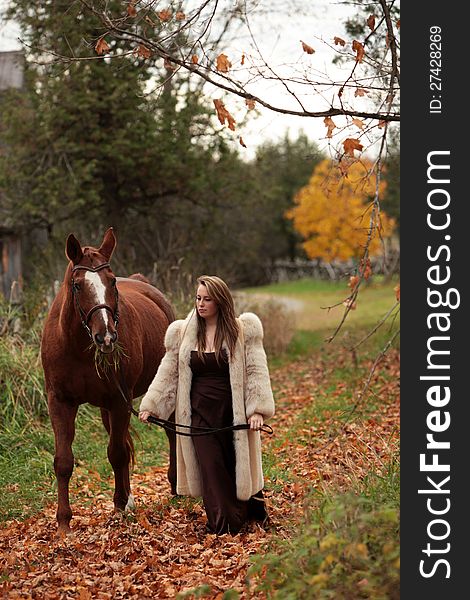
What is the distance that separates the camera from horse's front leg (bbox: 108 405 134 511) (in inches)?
276

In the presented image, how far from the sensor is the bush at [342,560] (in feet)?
14.2

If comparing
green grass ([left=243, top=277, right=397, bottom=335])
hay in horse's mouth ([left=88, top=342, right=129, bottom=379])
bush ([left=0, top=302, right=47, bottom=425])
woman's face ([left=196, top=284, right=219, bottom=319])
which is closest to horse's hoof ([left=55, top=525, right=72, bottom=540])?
hay in horse's mouth ([left=88, top=342, right=129, bottom=379])

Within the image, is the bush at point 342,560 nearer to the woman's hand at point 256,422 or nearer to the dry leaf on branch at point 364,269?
the woman's hand at point 256,422

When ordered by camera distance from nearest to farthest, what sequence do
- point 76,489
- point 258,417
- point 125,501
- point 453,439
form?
point 453,439 → point 258,417 → point 125,501 → point 76,489

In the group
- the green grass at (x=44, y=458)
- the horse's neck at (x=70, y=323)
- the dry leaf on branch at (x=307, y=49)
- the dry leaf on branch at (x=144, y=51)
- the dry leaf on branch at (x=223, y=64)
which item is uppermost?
the dry leaf on branch at (x=144, y=51)

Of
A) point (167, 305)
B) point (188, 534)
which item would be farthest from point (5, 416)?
point (188, 534)

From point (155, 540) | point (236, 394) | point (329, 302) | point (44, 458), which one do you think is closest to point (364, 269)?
point (236, 394)

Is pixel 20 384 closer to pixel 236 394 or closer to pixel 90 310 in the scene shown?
pixel 90 310

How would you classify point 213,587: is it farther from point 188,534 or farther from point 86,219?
point 86,219

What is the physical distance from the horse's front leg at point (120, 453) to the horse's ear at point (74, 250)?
134 cm

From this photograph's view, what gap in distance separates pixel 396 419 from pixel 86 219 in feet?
39.6

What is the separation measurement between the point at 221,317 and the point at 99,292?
97cm

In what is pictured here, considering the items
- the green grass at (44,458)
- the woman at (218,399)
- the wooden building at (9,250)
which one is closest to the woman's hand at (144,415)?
the woman at (218,399)

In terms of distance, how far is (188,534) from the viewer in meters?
6.59
